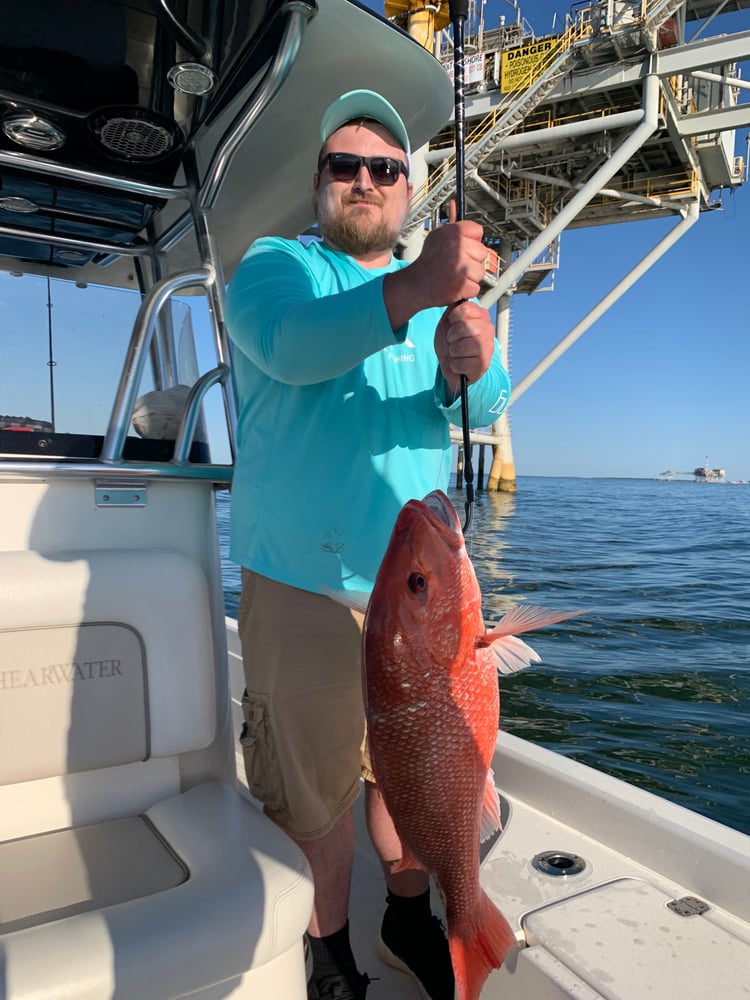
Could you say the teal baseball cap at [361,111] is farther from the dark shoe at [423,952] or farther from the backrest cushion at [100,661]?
the dark shoe at [423,952]

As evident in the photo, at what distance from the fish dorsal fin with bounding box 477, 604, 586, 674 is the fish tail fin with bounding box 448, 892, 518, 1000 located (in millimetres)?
462

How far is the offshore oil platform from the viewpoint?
17.3 meters

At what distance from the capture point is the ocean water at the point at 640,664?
16.3ft

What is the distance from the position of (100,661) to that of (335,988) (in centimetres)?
110

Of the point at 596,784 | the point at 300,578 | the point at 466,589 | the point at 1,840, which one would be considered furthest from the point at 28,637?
the point at 596,784

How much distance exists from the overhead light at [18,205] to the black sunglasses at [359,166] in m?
1.82

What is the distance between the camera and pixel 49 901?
5.04 feet

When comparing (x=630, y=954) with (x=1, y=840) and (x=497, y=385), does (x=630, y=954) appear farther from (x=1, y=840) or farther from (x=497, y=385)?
(x=1, y=840)

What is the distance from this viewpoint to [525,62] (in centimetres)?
1923

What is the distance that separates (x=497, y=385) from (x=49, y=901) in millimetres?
1596

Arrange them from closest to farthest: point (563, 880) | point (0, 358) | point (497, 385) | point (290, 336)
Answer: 1. point (290, 336)
2. point (497, 385)
3. point (563, 880)
4. point (0, 358)

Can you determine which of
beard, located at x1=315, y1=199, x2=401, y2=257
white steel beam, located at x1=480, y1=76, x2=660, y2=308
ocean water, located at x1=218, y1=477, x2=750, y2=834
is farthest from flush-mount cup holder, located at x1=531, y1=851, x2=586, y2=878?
white steel beam, located at x1=480, y1=76, x2=660, y2=308

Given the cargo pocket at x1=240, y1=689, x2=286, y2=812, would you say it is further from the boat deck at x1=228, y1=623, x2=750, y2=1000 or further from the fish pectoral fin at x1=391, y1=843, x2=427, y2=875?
the boat deck at x1=228, y1=623, x2=750, y2=1000

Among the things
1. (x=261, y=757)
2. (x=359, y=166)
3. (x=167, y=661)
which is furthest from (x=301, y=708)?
(x=359, y=166)
